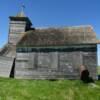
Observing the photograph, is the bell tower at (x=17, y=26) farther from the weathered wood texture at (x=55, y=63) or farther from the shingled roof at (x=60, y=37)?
the weathered wood texture at (x=55, y=63)

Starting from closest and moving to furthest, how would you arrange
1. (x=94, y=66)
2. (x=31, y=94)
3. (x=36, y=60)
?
(x=31, y=94) → (x=94, y=66) → (x=36, y=60)

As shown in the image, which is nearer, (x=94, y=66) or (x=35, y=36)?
(x=94, y=66)

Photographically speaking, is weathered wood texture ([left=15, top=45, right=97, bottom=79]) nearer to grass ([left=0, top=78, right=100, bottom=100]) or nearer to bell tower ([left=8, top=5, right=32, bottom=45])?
bell tower ([left=8, top=5, right=32, bottom=45])

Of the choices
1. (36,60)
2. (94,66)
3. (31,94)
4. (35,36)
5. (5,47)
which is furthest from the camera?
(5,47)

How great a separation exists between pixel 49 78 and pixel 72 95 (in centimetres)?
1054

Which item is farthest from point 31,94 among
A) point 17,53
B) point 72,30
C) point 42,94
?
point 72,30

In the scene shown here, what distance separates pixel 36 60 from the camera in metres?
26.4

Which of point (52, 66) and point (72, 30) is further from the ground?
point (72, 30)

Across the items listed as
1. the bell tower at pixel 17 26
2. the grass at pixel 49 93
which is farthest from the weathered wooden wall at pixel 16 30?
the grass at pixel 49 93

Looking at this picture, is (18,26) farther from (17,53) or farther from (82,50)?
(82,50)

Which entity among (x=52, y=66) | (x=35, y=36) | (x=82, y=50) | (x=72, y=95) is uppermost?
(x=35, y=36)

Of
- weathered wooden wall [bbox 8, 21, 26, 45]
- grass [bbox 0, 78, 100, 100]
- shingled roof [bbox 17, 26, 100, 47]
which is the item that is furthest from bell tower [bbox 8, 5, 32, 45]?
grass [bbox 0, 78, 100, 100]

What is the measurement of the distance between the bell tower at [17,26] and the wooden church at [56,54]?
338cm

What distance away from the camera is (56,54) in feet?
85.0
